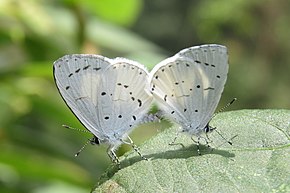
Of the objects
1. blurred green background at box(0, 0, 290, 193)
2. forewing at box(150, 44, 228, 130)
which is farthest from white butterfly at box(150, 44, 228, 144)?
blurred green background at box(0, 0, 290, 193)

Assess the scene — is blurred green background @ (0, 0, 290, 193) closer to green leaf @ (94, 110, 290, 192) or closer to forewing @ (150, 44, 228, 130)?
forewing @ (150, 44, 228, 130)

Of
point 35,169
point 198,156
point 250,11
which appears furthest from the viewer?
point 250,11

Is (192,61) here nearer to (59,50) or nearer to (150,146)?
(150,146)

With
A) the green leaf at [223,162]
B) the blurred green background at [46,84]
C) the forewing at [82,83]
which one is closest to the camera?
the green leaf at [223,162]

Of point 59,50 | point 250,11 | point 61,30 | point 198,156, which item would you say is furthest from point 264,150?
point 250,11

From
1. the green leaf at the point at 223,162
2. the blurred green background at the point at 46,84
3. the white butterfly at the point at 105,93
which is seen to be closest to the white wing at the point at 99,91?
the white butterfly at the point at 105,93

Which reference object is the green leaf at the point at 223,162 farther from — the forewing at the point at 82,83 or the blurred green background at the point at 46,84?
the blurred green background at the point at 46,84
